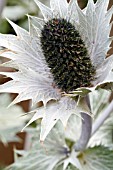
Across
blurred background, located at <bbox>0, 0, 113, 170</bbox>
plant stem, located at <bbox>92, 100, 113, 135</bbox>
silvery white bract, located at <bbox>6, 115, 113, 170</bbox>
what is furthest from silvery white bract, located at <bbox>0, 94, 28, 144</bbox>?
plant stem, located at <bbox>92, 100, 113, 135</bbox>

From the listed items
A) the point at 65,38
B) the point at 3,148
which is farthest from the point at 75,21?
the point at 3,148

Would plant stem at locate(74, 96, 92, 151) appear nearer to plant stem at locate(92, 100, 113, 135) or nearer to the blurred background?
plant stem at locate(92, 100, 113, 135)

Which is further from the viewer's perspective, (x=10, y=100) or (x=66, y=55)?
(x=10, y=100)

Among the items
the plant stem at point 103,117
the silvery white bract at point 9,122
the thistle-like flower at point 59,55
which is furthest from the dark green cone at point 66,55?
the silvery white bract at point 9,122

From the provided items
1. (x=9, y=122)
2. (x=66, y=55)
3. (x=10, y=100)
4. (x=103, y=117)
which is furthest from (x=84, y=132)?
(x=10, y=100)

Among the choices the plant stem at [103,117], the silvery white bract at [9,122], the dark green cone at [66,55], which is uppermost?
the dark green cone at [66,55]

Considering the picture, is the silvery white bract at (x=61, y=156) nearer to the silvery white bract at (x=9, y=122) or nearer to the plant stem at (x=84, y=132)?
the plant stem at (x=84, y=132)

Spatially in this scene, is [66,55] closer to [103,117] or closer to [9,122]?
[103,117]

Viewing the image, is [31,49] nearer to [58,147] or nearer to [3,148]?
[58,147]
